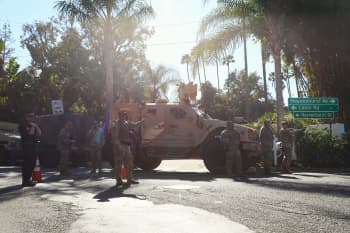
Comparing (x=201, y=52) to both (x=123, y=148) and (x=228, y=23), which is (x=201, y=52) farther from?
(x=123, y=148)

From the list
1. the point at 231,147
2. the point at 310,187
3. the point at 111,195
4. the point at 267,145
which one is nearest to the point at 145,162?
the point at 231,147

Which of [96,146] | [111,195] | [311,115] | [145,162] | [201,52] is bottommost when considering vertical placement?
[111,195]

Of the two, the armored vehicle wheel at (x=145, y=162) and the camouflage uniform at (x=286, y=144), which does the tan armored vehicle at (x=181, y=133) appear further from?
the camouflage uniform at (x=286, y=144)

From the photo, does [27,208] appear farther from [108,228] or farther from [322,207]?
[322,207]

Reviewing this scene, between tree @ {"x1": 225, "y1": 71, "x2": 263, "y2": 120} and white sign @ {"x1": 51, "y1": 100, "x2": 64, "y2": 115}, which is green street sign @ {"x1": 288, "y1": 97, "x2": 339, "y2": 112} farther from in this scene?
tree @ {"x1": 225, "y1": 71, "x2": 263, "y2": 120}

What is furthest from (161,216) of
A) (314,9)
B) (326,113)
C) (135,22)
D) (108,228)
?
(135,22)

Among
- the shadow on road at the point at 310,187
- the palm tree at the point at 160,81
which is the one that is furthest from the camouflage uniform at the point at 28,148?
the palm tree at the point at 160,81

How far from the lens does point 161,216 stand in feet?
24.1

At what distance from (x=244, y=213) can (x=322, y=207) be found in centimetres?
132

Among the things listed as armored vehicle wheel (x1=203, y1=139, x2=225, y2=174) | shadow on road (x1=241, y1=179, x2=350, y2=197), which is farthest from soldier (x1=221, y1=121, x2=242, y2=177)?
shadow on road (x1=241, y1=179, x2=350, y2=197)

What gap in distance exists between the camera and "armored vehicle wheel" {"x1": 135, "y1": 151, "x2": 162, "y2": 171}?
1706 cm

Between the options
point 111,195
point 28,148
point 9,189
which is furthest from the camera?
point 28,148

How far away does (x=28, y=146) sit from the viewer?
39.0 feet

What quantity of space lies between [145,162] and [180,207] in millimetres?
9244
